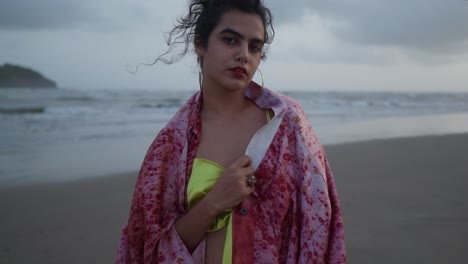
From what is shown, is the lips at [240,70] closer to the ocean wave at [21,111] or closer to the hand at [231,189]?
the hand at [231,189]

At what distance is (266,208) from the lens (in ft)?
4.99

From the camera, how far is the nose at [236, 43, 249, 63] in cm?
163

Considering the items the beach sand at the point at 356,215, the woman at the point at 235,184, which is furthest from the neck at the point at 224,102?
the beach sand at the point at 356,215

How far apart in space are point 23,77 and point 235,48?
55.9 metres

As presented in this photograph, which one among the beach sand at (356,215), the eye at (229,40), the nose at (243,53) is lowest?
the beach sand at (356,215)

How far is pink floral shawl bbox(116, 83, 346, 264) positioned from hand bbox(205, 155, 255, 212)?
0.07m

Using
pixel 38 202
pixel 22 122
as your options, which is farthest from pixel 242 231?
pixel 22 122

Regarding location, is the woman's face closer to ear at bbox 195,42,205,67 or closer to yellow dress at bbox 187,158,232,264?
ear at bbox 195,42,205,67

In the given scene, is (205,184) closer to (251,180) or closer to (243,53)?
(251,180)

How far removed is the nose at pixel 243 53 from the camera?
5.34 ft

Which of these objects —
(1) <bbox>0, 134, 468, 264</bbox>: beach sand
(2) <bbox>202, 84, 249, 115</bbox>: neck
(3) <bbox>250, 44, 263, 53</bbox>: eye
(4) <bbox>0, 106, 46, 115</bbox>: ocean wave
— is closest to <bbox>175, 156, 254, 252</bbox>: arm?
(2) <bbox>202, 84, 249, 115</bbox>: neck

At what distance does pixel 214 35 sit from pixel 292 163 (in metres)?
0.70

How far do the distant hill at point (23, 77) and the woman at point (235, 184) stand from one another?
49340mm

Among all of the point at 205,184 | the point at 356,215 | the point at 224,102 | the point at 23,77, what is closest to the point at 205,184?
the point at 205,184
